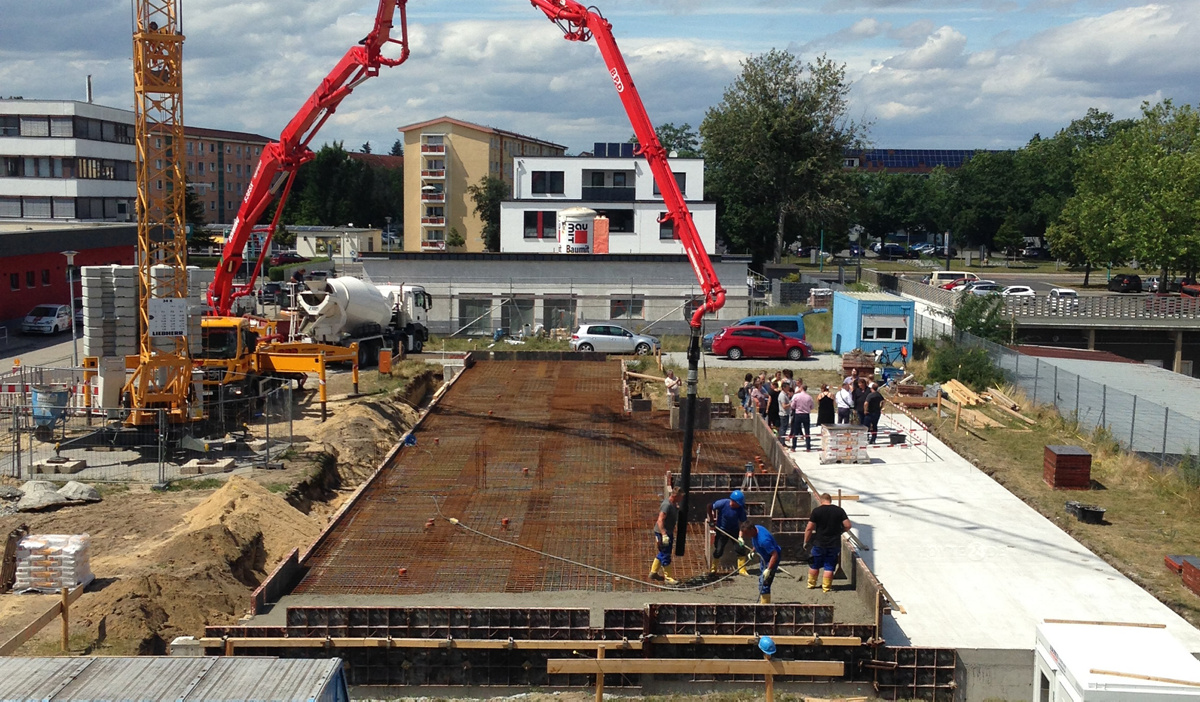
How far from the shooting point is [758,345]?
121 feet

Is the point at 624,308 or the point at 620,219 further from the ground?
the point at 620,219

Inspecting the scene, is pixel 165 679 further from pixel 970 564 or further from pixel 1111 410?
pixel 1111 410

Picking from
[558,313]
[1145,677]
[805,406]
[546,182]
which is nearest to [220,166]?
[546,182]

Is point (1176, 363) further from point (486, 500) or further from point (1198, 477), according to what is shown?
point (486, 500)

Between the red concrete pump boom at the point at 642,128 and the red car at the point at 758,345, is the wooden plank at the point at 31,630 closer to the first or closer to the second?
the red concrete pump boom at the point at 642,128

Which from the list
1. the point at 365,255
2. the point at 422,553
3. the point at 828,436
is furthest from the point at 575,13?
the point at 365,255

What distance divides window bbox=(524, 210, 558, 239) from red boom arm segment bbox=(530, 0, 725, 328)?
29.1m

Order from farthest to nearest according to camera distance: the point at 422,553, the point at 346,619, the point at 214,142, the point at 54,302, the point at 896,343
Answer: the point at 214,142, the point at 54,302, the point at 896,343, the point at 422,553, the point at 346,619

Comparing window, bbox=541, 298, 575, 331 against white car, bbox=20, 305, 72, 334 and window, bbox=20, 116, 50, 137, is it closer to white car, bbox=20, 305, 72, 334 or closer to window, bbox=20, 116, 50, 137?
white car, bbox=20, 305, 72, 334

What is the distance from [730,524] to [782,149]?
61849 mm

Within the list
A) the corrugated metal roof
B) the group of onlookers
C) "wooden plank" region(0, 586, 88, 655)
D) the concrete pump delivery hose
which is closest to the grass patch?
the concrete pump delivery hose

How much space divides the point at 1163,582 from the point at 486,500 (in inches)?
410

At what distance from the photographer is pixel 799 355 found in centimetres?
3703

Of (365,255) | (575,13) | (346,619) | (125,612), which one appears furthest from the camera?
(365,255)
